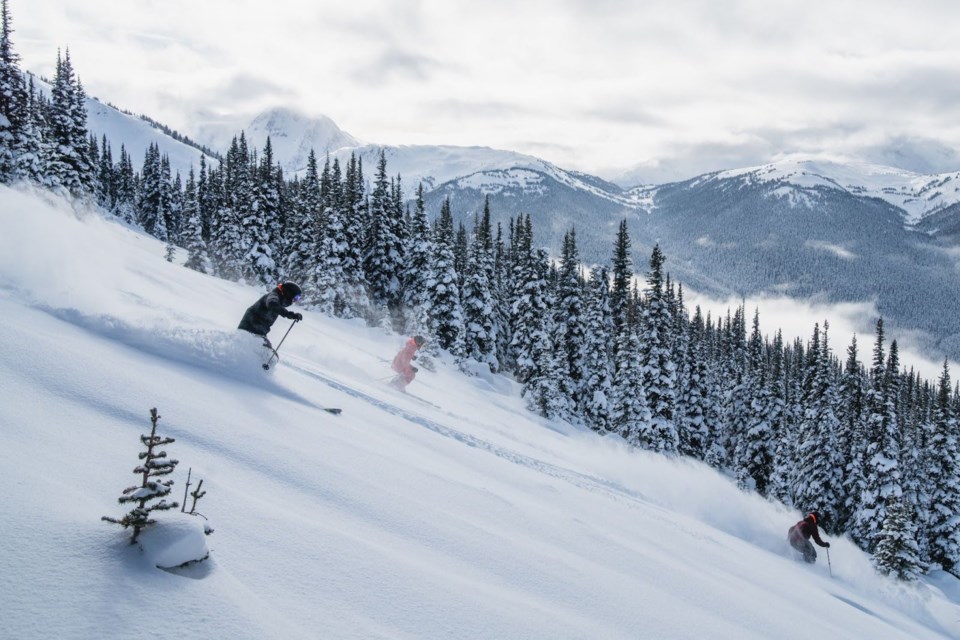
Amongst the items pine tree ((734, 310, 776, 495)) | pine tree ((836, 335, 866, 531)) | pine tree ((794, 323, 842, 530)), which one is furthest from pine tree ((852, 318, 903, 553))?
pine tree ((734, 310, 776, 495))

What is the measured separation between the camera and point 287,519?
16.4 feet

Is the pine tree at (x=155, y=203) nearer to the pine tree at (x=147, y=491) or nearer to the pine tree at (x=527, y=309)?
the pine tree at (x=527, y=309)

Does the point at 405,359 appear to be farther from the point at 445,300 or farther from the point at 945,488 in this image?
the point at 945,488

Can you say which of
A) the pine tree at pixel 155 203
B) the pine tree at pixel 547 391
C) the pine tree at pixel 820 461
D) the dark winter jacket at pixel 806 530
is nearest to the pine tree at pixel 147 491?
the dark winter jacket at pixel 806 530

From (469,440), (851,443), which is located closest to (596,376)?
(851,443)

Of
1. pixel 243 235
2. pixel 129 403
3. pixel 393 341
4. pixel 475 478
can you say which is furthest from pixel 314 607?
pixel 243 235

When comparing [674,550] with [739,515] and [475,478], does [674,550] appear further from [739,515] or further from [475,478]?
[739,515]

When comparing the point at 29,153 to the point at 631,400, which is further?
the point at 29,153

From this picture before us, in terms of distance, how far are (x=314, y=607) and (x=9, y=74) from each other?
45.7 metres

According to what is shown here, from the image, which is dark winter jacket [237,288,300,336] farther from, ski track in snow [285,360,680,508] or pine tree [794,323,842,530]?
pine tree [794,323,842,530]

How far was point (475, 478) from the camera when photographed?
8.77m

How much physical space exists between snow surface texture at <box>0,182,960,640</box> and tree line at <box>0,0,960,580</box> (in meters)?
23.2

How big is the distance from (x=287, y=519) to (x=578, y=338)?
39744 millimetres

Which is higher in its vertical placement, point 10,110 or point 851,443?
point 10,110
